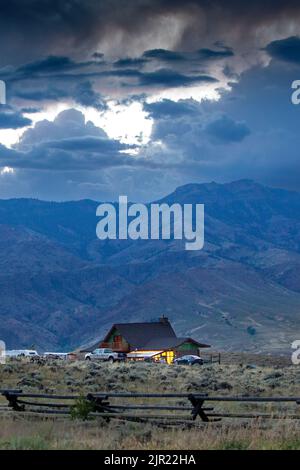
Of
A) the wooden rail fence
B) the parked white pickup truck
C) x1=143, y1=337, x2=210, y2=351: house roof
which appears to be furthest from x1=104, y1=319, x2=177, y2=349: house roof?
the wooden rail fence

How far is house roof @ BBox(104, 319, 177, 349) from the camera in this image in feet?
356

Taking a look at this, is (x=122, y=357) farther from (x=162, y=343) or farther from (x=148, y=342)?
Answer: (x=162, y=343)

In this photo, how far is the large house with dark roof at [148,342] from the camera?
10562cm

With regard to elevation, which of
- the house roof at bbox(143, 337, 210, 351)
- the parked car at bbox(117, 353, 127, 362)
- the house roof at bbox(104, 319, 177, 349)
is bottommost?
the parked car at bbox(117, 353, 127, 362)

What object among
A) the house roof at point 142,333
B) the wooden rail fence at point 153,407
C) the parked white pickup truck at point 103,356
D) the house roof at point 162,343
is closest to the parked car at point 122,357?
the parked white pickup truck at point 103,356

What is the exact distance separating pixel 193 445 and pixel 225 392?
24124 mm

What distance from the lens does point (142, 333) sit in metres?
110

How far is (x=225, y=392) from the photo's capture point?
134ft

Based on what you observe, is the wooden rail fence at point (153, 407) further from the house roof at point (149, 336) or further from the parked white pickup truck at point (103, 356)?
the house roof at point (149, 336)

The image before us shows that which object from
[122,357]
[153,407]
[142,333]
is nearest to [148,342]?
[142,333]

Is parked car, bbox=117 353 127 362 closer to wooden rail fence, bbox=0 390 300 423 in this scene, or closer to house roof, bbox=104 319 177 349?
house roof, bbox=104 319 177 349

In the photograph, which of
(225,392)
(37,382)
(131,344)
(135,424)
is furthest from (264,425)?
(131,344)
